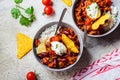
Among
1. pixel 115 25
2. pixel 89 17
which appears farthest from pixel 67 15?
pixel 115 25

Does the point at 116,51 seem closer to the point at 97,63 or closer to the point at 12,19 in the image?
the point at 97,63

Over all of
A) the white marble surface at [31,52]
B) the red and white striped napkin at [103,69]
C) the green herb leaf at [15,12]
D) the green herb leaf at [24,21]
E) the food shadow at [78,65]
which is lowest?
the red and white striped napkin at [103,69]

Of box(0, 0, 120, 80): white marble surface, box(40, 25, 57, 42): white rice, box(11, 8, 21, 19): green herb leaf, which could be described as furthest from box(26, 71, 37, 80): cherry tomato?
box(11, 8, 21, 19): green herb leaf

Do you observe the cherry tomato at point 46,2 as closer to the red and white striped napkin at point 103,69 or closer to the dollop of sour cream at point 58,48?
the dollop of sour cream at point 58,48

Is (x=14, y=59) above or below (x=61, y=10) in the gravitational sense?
below

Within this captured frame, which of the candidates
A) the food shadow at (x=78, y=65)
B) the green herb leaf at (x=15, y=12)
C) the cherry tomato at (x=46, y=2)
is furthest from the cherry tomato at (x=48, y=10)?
the food shadow at (x=78, y=65)

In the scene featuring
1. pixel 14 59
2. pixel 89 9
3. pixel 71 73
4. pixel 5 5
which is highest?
pixel 5 5
